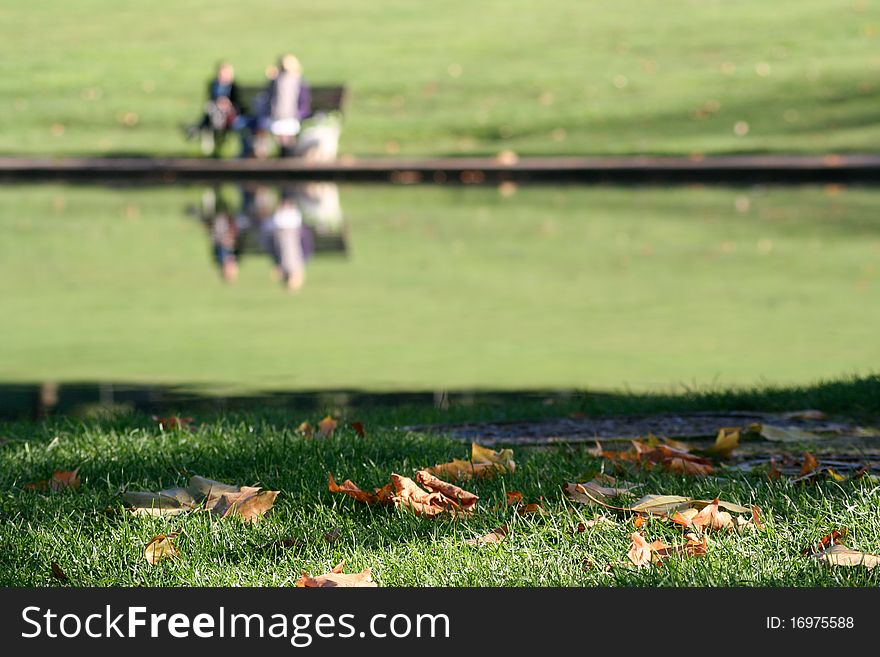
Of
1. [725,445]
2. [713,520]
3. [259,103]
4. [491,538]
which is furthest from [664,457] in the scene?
[259,103]

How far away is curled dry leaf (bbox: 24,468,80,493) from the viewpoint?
4.90 metres

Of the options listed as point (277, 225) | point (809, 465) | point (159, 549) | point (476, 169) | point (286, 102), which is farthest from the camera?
point (286, 102)

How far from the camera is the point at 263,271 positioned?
12500 millimetres

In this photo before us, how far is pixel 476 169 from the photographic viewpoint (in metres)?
20.8

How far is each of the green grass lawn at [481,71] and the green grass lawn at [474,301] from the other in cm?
743

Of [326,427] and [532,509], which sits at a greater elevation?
[532,509]

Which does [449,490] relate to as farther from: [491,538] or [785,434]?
[785,434]

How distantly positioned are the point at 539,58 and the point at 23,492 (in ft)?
91.0

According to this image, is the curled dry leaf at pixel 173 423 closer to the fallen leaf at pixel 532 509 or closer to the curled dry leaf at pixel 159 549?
the curled dry leaf at pixel 159 549

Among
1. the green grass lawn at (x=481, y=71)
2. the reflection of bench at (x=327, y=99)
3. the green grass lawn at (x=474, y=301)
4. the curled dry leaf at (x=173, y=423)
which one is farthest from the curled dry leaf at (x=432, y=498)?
the reflection of bench at (x=327, y=99)

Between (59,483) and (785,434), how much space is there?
260 cm

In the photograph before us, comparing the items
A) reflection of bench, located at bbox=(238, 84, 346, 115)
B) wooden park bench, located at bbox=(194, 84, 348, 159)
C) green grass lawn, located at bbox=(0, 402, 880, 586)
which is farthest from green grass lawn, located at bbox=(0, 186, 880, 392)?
reflection of bench, located at bbox=(238, 84, 346, 115)

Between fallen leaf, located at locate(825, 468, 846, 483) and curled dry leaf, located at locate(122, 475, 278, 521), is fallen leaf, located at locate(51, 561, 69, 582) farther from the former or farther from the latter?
fallen leaf, located at locate(825, 468, 846, 483)

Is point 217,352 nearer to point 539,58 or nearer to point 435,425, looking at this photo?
point 435,425
